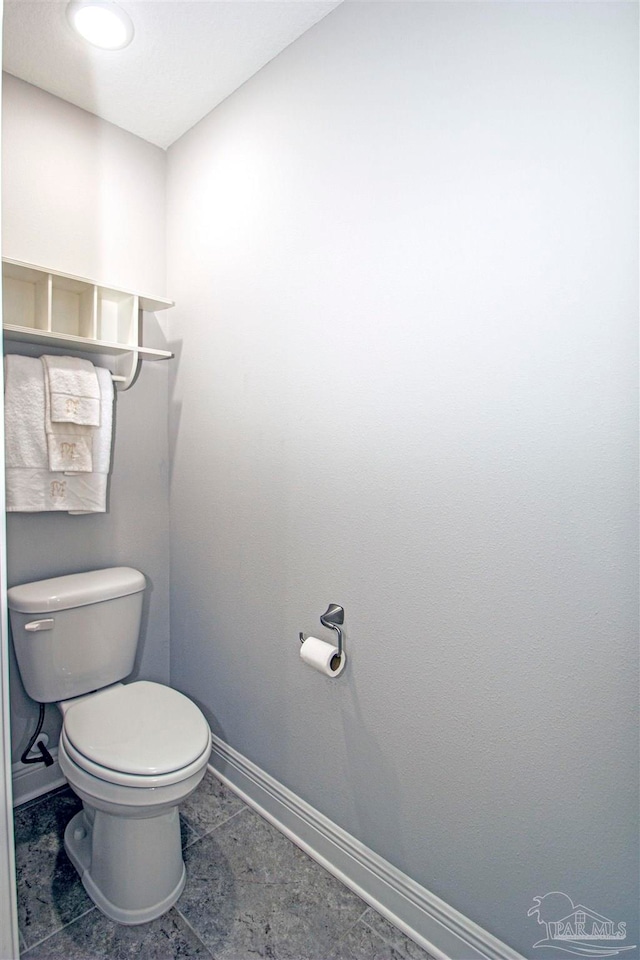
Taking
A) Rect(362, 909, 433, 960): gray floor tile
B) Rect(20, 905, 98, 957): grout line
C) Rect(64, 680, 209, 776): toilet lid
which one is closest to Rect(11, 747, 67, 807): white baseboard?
Rect(64, 680, 209, 776): toilet lid

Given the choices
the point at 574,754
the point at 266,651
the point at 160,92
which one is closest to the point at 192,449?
the point at 266,651

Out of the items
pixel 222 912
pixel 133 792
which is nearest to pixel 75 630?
pixel 133 792

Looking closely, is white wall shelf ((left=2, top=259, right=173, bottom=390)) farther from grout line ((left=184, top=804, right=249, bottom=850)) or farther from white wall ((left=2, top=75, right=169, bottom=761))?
grout line ((left=184, top=804, right=249, bottom=850))

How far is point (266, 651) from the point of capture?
164 cm

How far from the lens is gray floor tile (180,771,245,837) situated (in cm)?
162

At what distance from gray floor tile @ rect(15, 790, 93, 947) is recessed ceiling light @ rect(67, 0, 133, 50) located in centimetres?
245

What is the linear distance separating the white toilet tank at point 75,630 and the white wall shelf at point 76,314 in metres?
0.75

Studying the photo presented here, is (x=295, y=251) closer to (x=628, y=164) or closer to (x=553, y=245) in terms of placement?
(x=553, y=245)

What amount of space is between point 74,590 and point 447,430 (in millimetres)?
1306

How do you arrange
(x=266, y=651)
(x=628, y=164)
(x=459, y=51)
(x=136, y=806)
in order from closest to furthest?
(x=628, y=164)
(x=459, y=51)
(x=136, y=806)
(x=266, y=651)

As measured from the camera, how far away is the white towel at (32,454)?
154 cm

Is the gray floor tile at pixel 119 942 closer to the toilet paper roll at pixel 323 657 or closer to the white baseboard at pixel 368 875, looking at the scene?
the white baseboard at pixel 368 875

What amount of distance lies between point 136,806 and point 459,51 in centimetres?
197

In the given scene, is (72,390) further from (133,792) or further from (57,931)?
(57,931)
